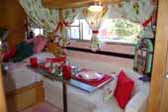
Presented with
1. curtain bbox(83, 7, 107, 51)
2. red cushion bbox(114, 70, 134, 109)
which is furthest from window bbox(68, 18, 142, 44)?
red cushion bbox(114, 70, 134, 109)

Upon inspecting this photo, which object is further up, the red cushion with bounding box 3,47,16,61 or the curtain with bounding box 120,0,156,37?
the curtain with bounding box 120,0,156,37

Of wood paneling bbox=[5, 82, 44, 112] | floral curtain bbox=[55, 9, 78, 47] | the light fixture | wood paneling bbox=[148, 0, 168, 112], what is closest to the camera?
wood paneling bbox=[148, 0, 168, 112]

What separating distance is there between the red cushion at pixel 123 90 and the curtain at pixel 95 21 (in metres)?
0.60

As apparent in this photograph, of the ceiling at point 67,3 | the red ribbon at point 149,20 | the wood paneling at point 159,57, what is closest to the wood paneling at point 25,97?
the ceiling at point 67,3

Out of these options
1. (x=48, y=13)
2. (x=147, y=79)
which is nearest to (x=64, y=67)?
(x=147, y=79)

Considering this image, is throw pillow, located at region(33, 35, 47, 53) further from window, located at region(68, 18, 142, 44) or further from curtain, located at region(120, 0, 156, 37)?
curtain, located at region(120, 0, 156, 37)

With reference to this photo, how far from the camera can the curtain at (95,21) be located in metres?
2.05

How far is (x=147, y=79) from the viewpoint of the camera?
1763 millimetres

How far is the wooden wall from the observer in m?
2.79

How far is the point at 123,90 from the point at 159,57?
31.4 inches

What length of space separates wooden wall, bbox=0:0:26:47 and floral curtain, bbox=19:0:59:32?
0.49ft

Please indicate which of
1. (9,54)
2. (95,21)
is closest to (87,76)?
(95,21)

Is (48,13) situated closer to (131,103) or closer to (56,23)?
(56,23)

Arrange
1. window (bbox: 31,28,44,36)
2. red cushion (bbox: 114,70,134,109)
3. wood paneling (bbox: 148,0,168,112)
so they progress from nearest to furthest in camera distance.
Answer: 1. wood paneling (bbox: 148,0,168,112)
2. red cushion (bbox: 114,70,134,109)
3. window (bbox: 31,28,44,36)
